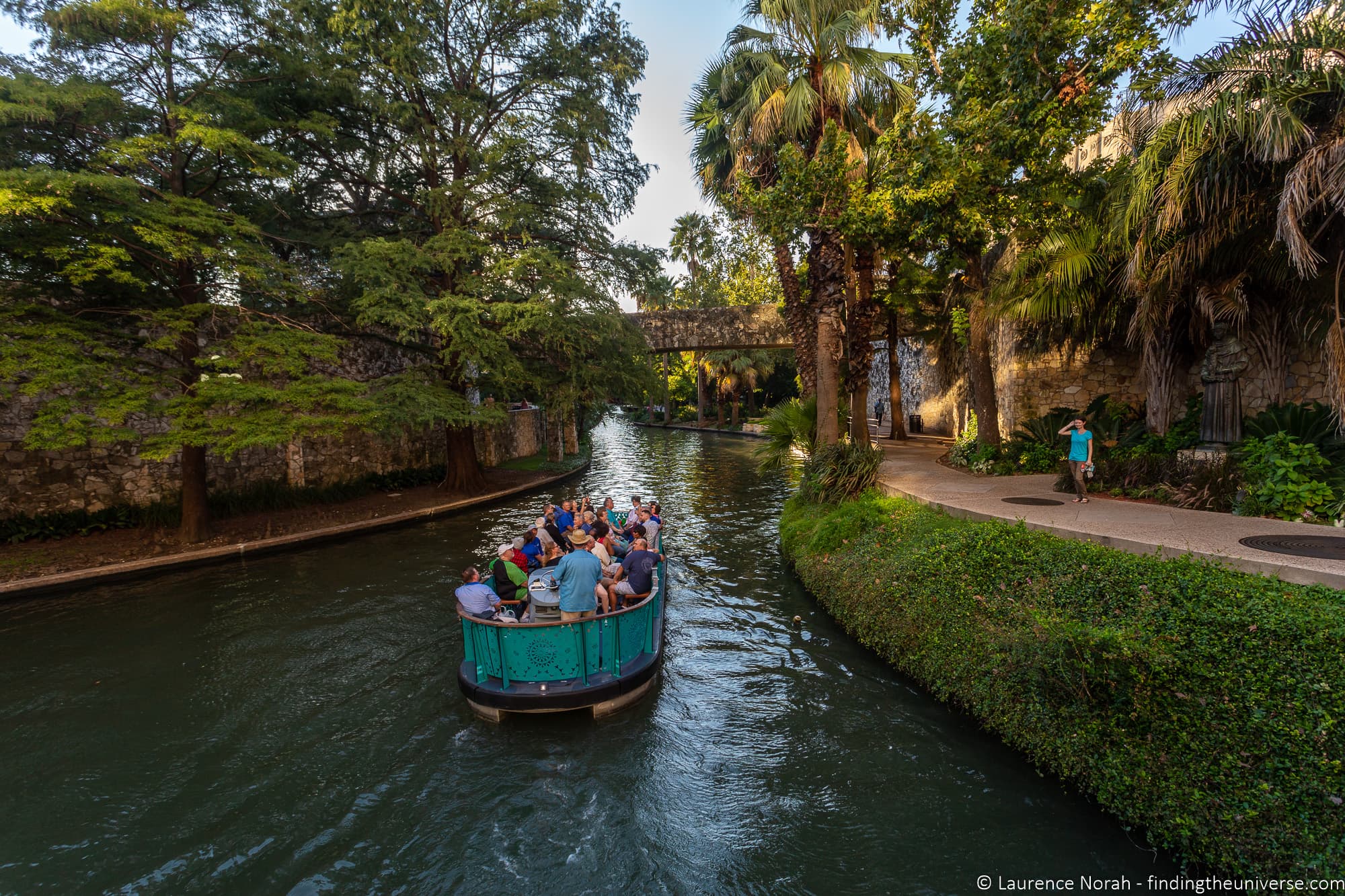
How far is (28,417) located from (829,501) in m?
17.1

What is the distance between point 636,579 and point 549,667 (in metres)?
1.80

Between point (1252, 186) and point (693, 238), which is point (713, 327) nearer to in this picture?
point (693, 238)

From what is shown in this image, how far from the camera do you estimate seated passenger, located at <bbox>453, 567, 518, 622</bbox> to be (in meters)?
6.77

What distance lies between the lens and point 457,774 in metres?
5.81

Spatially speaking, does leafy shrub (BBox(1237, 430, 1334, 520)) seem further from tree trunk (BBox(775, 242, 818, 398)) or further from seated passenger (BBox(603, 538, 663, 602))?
tree trunk (BBox(775, 242, 818, 398))

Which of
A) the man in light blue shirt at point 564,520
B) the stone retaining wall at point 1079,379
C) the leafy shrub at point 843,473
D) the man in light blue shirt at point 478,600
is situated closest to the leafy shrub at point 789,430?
the leafy shrub at point 843,473

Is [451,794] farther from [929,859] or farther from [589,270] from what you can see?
[589,270]

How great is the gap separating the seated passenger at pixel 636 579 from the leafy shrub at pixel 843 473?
5.54 meters

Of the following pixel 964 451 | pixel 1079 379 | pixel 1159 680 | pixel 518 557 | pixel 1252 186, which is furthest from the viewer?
pixel 964 451

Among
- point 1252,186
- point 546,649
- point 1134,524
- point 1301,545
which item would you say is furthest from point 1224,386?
point 546,649

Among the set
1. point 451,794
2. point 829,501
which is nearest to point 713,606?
point 829,501

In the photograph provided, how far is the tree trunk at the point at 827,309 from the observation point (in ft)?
43.4

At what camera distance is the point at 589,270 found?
61.5ft

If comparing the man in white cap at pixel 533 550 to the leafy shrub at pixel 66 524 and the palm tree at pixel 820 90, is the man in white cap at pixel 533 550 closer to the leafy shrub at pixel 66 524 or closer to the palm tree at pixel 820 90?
the palm tree at pixel 820 90
